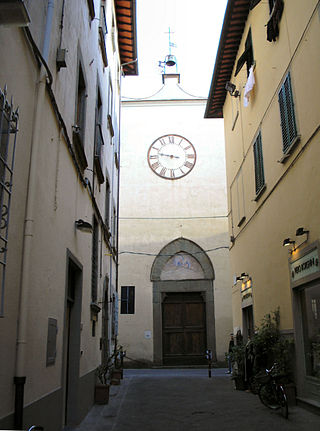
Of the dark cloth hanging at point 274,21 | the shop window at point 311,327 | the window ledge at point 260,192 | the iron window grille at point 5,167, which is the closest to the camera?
the iron window grille at point 5,167

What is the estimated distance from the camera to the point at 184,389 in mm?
12031

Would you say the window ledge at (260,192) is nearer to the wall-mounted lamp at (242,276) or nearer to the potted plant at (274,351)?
the wall-mounted lamp at (242,276)

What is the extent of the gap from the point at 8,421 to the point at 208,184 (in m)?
18.5

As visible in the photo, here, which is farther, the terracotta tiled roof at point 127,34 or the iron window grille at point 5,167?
the terracotta tiled roof at point 127,34

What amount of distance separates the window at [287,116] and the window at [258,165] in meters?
1.90

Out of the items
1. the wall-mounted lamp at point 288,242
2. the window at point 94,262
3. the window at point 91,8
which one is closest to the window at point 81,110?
the window at point 91,8

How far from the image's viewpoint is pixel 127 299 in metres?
20.2

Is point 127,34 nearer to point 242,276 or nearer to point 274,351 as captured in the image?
point 242,276

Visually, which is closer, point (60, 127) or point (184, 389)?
point (60, 127)

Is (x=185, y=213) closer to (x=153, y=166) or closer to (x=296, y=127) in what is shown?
(x=153, y=166)

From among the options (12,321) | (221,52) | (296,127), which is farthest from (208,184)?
(12,321)

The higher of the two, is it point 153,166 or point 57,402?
point 153,166

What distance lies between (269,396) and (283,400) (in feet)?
2.28

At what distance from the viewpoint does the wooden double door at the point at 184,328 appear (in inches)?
773
